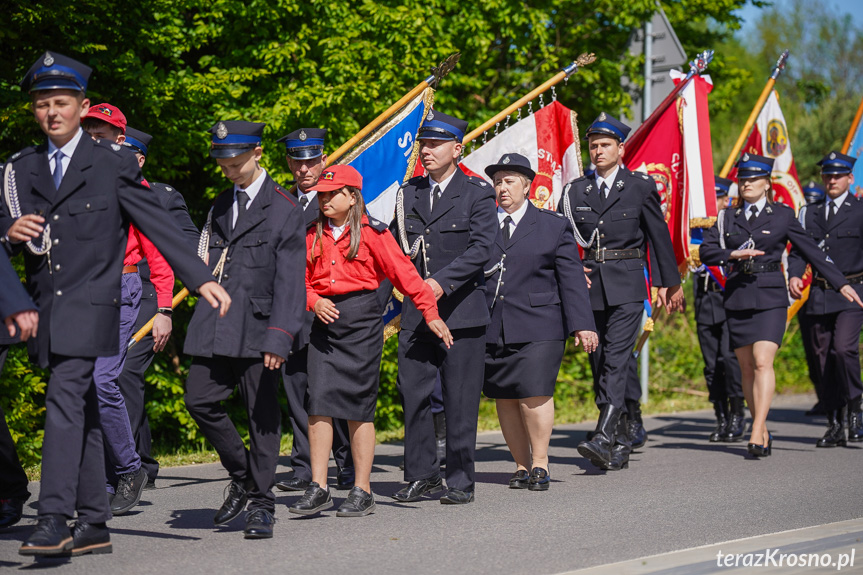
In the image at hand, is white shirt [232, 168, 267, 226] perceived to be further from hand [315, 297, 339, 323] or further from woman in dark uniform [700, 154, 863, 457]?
woman in dark uniform [700, 154, 863, 457]

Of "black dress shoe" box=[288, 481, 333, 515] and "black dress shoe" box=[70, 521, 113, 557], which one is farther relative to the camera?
"black dress shoe" box=[288, 481, 333, 515]

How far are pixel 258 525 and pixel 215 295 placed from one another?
4.09 ft

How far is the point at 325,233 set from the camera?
6.50 m

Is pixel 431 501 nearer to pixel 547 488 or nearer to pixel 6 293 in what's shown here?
pixel 547 488

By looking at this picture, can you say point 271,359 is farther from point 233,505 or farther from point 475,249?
point 475,249

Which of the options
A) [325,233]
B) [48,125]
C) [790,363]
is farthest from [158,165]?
[790,363]

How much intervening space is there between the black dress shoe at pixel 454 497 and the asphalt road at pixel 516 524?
64 mm

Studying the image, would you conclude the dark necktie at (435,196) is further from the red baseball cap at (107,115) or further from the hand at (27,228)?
the hand at (27,228)

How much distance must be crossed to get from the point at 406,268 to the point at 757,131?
769 cm

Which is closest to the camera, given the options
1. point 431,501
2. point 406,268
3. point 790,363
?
point 406,268

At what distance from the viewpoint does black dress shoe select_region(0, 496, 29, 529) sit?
237 inches

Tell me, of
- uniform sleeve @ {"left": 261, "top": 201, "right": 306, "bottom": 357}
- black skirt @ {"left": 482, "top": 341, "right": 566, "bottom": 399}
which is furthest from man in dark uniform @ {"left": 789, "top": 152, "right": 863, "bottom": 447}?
uniform sleeve @ {"left": 261, "top": 201, "right": 306, "bottom": 357}

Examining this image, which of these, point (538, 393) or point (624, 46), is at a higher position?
point (624, 46)

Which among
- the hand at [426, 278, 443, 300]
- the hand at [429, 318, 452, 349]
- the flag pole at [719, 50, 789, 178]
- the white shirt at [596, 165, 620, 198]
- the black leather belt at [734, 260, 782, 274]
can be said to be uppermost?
the flag pole at [719, 50, 789, 178]
